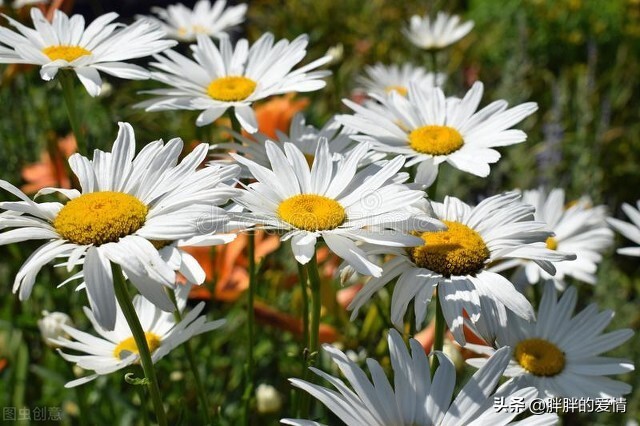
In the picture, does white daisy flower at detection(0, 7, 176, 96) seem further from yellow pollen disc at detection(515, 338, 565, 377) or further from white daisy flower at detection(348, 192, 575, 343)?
yellow pollen disc at detection(515, 338, 565, 377)

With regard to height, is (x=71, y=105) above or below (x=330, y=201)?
above

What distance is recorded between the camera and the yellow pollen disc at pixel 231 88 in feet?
3.92

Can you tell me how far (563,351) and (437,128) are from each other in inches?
15.2

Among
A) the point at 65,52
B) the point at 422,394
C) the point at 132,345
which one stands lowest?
the point at 422,394

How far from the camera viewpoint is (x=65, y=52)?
1.13 m

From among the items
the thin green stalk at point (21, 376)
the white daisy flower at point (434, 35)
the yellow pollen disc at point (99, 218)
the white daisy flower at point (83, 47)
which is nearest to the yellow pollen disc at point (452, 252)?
the yellow pollen disc at point (99, 218)

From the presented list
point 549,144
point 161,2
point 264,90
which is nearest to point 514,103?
point 549,144

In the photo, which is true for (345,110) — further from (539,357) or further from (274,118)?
(539,357)

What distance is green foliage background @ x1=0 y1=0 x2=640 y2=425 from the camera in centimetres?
152

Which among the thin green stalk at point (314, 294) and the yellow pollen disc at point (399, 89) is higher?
the yellow pollen disc at point (399, 89)

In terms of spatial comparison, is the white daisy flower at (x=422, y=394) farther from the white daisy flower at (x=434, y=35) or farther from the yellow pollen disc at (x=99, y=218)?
the white daisy flower at (x=434, y=35)

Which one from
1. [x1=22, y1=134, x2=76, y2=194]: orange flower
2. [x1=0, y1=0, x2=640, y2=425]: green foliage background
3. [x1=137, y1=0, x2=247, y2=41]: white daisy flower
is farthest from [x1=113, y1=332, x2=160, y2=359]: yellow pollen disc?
[x1=137, y1=0, x2=247, y2=41]: white daisy flower

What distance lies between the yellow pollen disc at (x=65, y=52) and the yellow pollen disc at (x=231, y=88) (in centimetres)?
20

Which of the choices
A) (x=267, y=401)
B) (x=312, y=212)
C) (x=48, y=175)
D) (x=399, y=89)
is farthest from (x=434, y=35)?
(x=312, y=212)
